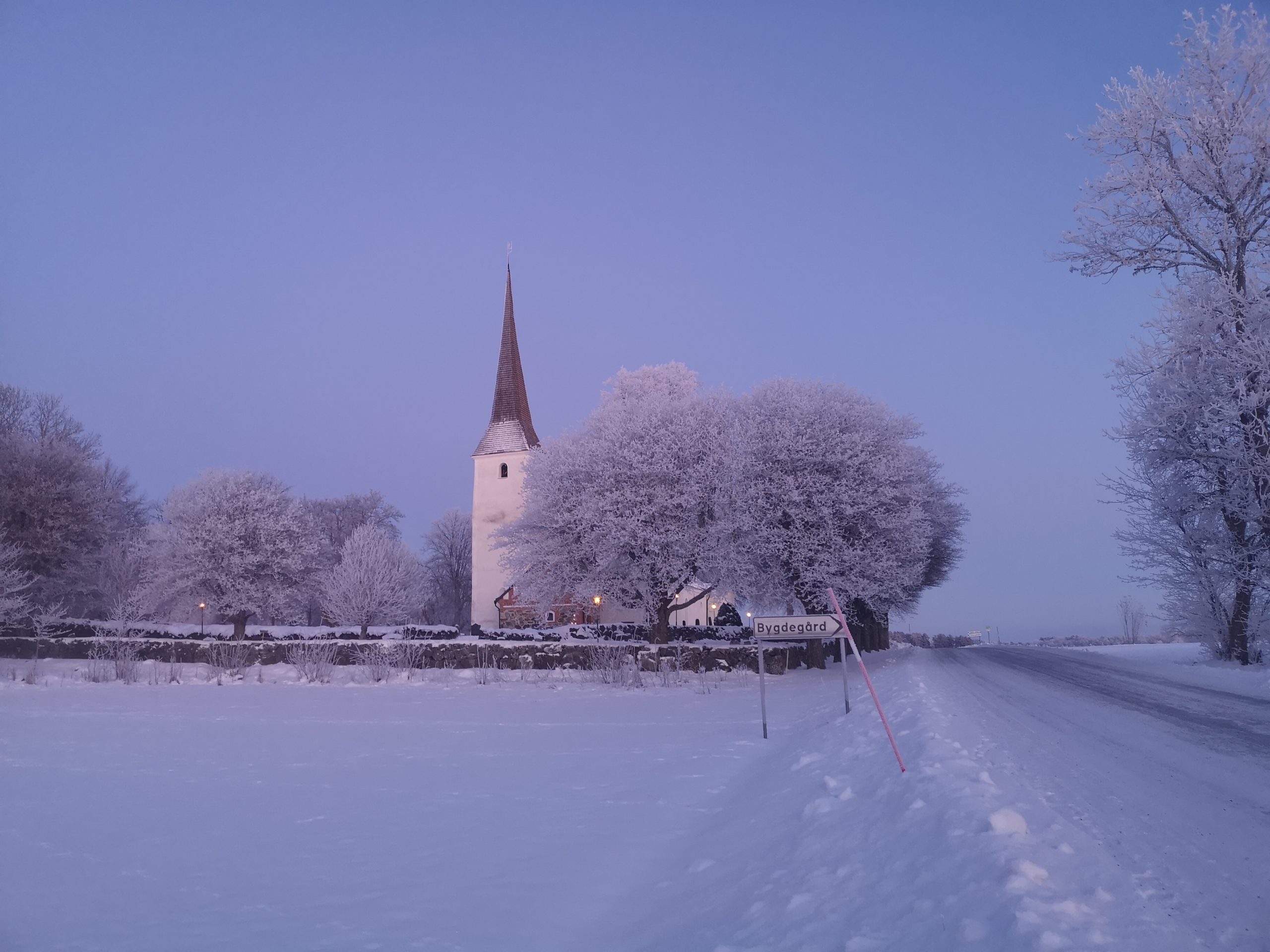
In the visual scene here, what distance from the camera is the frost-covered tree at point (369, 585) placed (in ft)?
163

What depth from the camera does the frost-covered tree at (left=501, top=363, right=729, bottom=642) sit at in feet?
97.7

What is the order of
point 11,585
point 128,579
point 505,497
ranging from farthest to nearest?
1. point 505,497
2. point 128,579
3. point 11,585

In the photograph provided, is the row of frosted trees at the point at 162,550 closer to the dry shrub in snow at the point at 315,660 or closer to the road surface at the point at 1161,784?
the dry shrub in snow at the point at 315,660

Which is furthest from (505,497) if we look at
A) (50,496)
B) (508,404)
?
(50,496)

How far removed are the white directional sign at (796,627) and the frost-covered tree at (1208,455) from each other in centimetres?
1334

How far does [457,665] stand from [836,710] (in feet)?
56.4

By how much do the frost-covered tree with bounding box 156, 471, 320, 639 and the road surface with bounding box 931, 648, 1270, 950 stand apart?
129 feet

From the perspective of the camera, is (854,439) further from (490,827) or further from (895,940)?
(895,940)

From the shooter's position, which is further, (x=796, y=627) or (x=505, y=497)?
(x=505, y=497)

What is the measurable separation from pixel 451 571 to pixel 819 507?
5901cm

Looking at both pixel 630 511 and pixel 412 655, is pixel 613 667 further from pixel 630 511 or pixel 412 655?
pixel 412 655

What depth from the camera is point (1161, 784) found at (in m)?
6.84

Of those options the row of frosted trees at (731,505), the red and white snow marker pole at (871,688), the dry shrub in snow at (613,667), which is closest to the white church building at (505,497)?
the row of frosted trees at (731,505)

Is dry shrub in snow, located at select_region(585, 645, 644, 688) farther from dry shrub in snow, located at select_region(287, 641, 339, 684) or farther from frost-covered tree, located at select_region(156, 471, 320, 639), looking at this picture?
frost-covered tree, located at select_region(156, 471, 320, 639)
